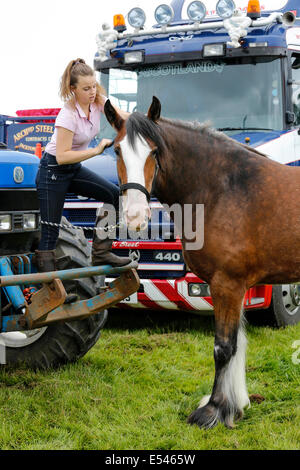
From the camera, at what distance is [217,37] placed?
18.7 ft

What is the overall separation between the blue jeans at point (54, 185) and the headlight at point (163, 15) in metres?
2.99

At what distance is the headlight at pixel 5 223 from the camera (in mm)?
3666

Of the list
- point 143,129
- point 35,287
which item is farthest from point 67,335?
point 143,129

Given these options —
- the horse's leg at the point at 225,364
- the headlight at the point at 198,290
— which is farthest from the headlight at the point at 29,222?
the headlight at the point at 198,290

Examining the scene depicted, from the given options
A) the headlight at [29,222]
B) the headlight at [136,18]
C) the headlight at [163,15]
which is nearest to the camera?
the headlight at [29,222]

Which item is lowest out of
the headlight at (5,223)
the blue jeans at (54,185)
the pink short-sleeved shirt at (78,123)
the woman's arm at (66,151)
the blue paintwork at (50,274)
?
the blue paintwork at (50,274)

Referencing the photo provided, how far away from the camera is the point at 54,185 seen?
11.7 feet

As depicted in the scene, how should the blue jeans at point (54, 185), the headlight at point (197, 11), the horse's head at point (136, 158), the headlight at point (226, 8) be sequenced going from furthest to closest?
the headlight at point (197, 11) < the headlight at point (226, 8) < the blue jeans at point (54, 185) < the horse's head at point (136, 158)

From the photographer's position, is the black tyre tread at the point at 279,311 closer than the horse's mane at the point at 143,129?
No

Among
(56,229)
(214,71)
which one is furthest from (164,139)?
(214,71)

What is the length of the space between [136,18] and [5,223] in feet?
11.5

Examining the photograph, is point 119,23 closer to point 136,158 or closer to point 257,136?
point 257,136

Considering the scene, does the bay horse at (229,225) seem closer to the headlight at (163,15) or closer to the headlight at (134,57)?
the headlight at (134,57)
